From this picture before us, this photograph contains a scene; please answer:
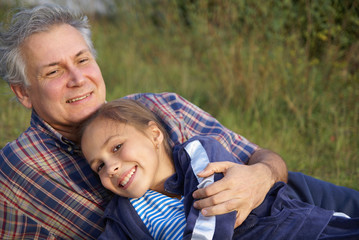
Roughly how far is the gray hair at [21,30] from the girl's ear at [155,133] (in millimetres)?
819

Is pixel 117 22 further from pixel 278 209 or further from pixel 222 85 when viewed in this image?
pixel 278 209

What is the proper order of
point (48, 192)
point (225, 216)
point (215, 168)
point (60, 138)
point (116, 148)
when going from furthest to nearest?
point (60, 138), point (48, 192), point (116, 148), point (215, 168), point (225, 216)

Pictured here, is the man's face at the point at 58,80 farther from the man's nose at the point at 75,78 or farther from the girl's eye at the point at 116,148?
the girl's eye at the point at 116,148

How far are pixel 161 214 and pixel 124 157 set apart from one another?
0.34 meters

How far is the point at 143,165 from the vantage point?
1.96m

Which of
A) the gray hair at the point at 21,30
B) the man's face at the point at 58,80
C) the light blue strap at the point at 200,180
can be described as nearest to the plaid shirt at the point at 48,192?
the man's face at the point at 58,80

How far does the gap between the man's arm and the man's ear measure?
4.12ft

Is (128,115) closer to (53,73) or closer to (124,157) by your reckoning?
(124,157)

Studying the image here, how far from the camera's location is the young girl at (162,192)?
1813 mm

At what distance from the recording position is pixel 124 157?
193 cm

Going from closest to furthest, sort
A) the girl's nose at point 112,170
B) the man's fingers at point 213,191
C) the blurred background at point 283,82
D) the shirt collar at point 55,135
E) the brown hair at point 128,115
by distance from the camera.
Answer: the man's fingers at point 213,191 → the girl's nose at point 112,170 → the brown hair at point 128,115 → the shirt collar at point 55,135 → the blurred background at point 283,82

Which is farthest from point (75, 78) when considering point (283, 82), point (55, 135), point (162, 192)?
point (283, 82)

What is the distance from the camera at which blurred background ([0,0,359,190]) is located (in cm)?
397

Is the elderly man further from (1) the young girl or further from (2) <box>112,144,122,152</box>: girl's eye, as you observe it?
(2) <box>112,144,122,152</box>: girl's eye
